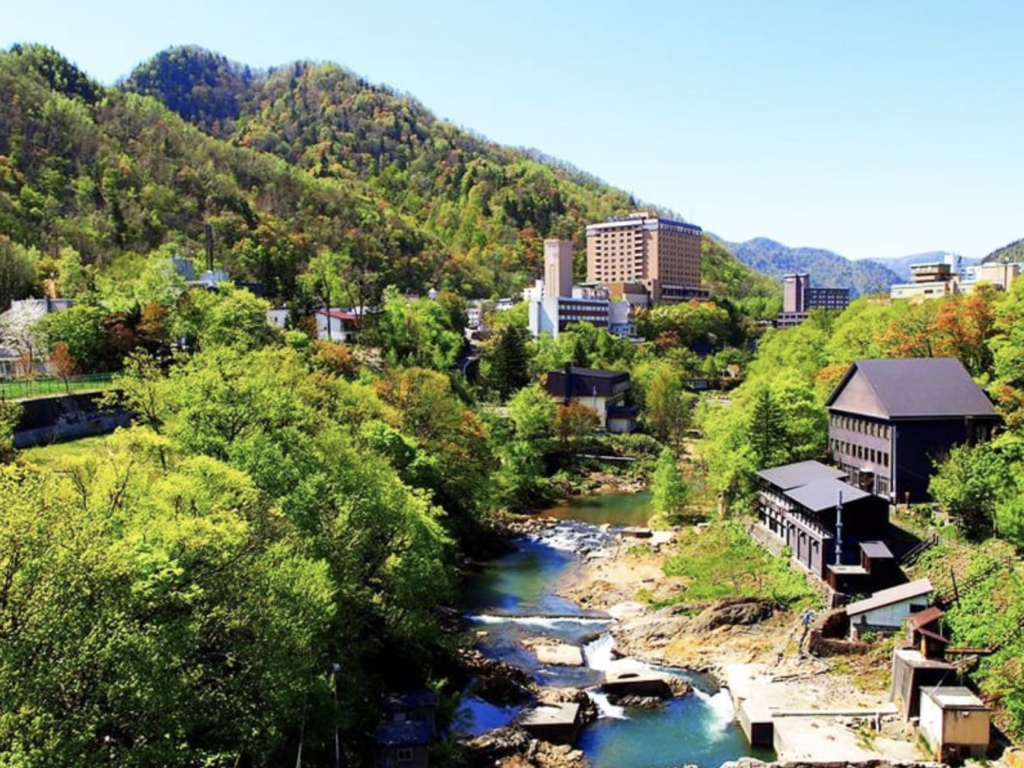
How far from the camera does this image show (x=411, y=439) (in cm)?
3681

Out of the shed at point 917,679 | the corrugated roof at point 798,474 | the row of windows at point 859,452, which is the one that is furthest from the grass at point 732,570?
the shed at point 917,679

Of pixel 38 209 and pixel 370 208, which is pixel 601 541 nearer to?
pixel 38 209

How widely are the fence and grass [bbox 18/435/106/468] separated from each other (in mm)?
2901

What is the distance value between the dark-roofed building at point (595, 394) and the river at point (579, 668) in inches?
882

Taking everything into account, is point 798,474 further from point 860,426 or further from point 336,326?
point 336,326

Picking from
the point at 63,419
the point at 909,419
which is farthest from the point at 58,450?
the point at 909,419

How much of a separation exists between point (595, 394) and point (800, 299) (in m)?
92.5

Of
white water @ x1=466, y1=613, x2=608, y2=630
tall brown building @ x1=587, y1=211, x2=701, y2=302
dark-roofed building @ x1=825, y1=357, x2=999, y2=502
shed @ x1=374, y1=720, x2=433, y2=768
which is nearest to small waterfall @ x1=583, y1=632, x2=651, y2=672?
white water @ x1=466, y1=613, x2=608, y2=630

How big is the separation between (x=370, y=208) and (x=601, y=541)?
99.0m

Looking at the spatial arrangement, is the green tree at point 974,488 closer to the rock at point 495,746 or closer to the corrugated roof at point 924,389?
the corrugated roof at point 924,389

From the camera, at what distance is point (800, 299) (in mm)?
147375

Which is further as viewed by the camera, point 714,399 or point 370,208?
point 370,208

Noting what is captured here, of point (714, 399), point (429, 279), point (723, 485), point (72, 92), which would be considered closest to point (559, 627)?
point (723, 485)

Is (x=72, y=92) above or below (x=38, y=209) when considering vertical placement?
above
